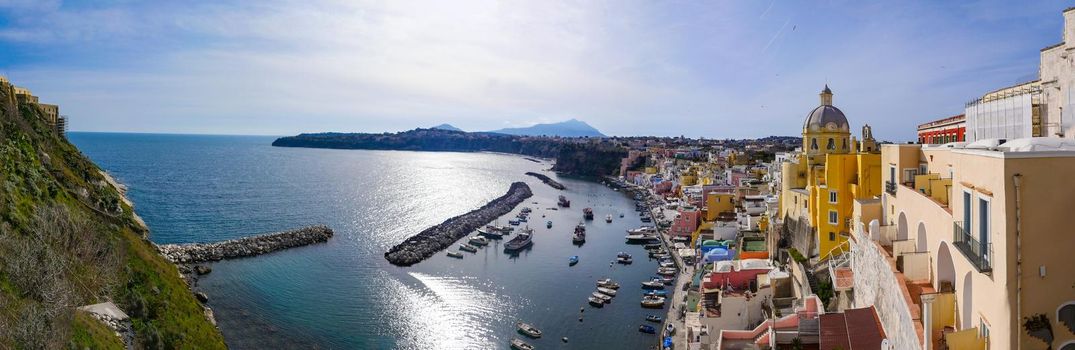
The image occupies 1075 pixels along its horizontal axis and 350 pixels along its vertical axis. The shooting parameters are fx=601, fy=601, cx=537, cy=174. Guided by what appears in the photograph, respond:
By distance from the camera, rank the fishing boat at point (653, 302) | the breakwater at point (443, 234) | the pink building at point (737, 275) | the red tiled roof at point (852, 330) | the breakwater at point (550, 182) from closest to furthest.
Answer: the red tiled roof at point (852, 330) < the pink building at point (737, 275) < the fishing boat at point (653, 302) < the breakwater at point (443, 234) < the breakwater at point (550, 182)

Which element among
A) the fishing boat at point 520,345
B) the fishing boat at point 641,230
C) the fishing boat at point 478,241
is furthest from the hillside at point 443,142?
the fishing boat at point 520,345

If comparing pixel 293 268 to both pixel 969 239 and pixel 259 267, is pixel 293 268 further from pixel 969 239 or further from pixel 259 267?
pixel 969 239

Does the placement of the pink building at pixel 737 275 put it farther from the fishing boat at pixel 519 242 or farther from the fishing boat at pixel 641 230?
the fishing boat at pixel 641 230

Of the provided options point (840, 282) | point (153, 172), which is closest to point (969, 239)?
point (840, 282)

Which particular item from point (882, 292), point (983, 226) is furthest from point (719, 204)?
point (983, 226)

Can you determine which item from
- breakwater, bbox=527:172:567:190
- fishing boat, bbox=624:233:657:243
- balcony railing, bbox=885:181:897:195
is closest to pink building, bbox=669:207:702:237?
fishing boat, bbox=624:233:657:243
